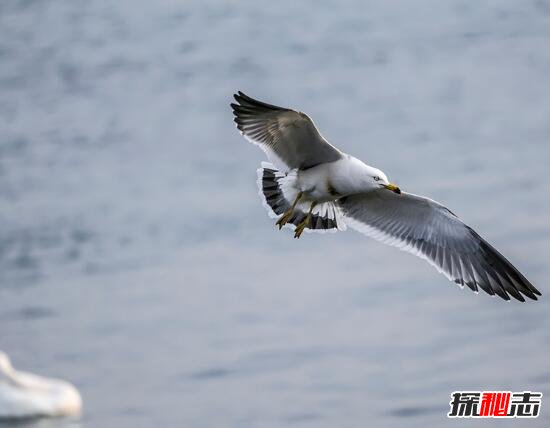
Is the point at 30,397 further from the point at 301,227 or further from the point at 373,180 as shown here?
the point at 373,180

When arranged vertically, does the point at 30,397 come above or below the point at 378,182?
below

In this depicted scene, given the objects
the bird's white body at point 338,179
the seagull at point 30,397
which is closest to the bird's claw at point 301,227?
the bird's white body at point 338,179

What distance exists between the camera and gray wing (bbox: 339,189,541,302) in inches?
358

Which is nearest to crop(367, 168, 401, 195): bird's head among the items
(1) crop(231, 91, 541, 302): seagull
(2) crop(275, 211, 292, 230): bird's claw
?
(1) crop(231, 91, 541, 302): seagull

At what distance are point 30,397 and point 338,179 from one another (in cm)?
212

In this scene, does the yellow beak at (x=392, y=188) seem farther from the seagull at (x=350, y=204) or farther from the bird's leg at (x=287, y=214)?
the bird's leg at (x=287, y=214)

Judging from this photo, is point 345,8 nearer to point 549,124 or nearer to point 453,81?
point 453,81

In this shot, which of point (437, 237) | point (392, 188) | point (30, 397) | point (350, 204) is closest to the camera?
point (30, 397)

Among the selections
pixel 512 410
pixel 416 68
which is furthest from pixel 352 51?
pixel 512 410

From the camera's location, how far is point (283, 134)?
8797 millimetres

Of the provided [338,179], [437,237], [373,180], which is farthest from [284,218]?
[437,237]

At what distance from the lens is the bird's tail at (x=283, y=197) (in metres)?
9.05

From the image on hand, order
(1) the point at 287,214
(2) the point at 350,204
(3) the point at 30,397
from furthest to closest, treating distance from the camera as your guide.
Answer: (2) the point at 350,204 → (1) the point at 287,214 → (3) the point at 30,397

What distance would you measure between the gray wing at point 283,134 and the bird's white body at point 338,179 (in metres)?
0.06
